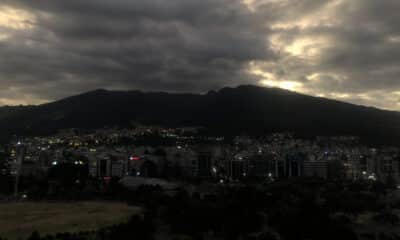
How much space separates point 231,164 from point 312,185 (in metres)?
20.3

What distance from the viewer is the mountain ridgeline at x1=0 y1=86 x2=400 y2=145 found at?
11025 centimetres

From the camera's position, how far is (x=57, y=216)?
117 ft

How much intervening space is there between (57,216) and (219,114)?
329 ft

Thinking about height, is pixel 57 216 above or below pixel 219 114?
below

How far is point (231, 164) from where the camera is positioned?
72812 millimetres

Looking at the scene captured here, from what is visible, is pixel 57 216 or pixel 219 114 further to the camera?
pixel 219 114

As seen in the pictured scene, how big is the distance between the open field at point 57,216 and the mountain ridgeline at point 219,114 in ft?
245

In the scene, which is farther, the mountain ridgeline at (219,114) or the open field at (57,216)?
the mountain ridgeline at (219,114)

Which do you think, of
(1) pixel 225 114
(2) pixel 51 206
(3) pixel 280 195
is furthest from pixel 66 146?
(3) pixel 280 195

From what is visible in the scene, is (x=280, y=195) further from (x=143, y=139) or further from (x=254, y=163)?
(x=143, y=139)

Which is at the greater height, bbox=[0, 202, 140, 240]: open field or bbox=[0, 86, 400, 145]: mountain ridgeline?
bbox=[0, 86, 400, 145]: mountain ridgeline

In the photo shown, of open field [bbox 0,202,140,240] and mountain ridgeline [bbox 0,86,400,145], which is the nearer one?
open field [bbox 0,202,140,240]

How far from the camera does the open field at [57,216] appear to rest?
97.5 ft

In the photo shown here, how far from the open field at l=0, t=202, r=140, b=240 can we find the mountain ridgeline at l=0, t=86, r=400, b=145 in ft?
245
